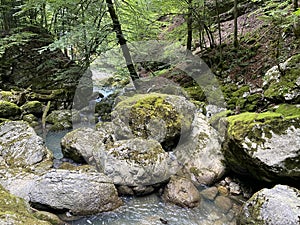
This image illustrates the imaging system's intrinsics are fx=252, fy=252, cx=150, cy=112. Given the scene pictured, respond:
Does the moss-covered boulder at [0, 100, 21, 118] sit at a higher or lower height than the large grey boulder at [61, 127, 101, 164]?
higher

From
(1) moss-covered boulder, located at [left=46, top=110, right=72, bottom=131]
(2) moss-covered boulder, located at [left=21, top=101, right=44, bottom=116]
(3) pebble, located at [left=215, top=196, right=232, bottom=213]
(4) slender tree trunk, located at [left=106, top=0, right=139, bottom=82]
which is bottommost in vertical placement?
(3) pebble, located at [left=215, top=196, right=232, bottom=213]

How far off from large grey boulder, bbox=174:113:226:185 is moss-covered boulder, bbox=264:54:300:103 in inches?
61.3

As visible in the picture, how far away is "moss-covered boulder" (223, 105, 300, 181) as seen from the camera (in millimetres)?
3992

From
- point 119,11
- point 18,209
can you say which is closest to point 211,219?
point 18,209

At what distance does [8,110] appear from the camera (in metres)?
8.70

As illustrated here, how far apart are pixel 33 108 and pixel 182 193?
7122 millimetres

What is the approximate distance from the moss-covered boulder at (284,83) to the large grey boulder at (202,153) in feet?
5.11

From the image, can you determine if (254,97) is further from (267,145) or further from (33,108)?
(33,108)

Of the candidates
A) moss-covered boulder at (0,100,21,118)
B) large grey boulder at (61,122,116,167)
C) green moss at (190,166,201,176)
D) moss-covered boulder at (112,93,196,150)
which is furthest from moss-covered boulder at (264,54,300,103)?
moss-covered boulder at (0,100,21,118)

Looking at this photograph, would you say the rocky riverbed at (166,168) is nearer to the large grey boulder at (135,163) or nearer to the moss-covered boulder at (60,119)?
the large grey boulder at (135,163)

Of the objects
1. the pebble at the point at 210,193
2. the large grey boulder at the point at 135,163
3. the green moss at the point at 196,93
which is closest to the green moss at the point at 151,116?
the large grey boulder at the point at 135,163

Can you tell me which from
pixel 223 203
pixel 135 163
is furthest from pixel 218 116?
pixel 135 163

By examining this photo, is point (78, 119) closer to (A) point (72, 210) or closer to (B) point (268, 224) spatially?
(A) point (72, 210)

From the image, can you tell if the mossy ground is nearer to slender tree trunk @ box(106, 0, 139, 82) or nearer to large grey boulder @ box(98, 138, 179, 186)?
large grey boulder @ box(98, 138, 179, 186)
